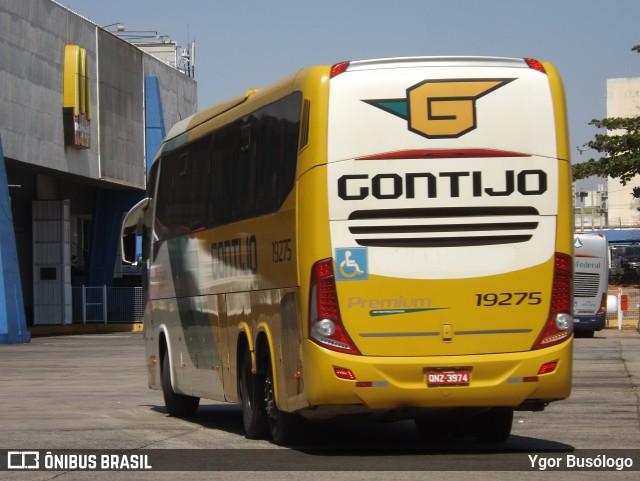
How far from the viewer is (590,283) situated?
4600 centimetres

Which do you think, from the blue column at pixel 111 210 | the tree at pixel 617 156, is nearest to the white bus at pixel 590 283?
the tree at pixel 617 156

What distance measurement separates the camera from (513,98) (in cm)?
1230

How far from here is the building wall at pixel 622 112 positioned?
514ft

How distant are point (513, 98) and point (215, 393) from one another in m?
5.48

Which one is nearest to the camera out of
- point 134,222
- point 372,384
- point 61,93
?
point 372,384

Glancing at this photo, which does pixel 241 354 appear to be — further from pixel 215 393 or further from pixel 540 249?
pixel 540 249

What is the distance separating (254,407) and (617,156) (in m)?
50.2

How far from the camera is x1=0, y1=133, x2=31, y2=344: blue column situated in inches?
1700

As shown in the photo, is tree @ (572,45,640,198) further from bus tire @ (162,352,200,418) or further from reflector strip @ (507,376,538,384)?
reflector strip @ (507,376,538,384)

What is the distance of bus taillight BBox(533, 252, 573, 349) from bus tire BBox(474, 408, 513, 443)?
147 centimetres

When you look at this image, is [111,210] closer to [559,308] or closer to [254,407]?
[254,407]

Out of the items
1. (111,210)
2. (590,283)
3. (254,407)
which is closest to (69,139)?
(111,210)

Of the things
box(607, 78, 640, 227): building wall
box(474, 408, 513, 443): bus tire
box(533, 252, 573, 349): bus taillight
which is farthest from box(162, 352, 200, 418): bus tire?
box(607, 78, 640, 227): building wall

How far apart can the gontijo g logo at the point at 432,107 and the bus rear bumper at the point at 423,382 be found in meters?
1.95
